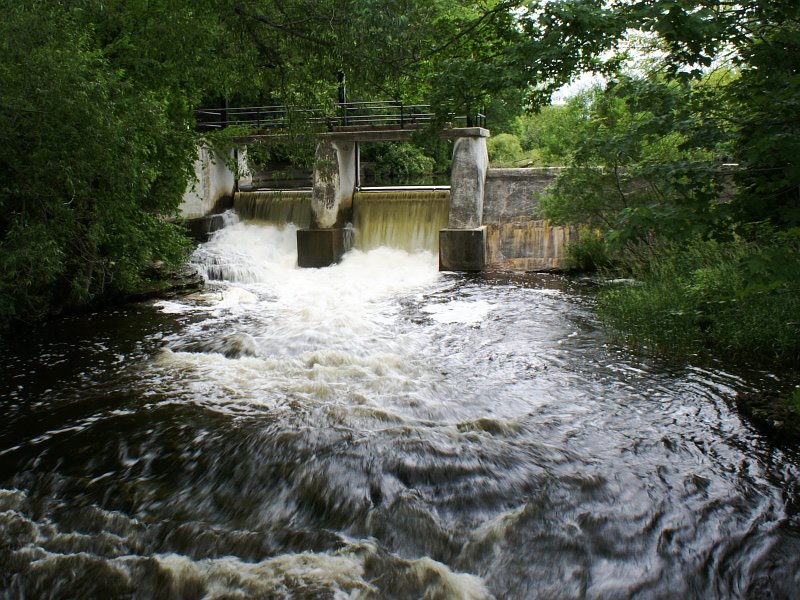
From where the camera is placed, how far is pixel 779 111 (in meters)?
5.66

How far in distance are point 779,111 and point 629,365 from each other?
3769 millimetres

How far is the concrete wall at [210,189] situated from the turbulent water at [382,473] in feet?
27.3

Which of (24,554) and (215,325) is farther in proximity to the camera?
(215,325)

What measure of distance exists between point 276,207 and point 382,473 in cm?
1447

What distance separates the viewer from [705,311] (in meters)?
9.12

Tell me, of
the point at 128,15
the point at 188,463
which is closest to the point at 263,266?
the point at 128,15

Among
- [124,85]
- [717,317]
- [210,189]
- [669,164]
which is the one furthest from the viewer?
[210,189]

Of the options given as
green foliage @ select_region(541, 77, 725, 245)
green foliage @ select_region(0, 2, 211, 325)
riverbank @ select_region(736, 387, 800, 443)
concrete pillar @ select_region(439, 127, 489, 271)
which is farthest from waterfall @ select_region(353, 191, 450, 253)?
riverbank @ select_region(736, 387, 800, 443)

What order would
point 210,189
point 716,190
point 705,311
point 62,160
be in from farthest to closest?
point 210,189
point 705,311
point 62,160
point 716,190

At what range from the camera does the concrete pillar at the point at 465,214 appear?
16359mm

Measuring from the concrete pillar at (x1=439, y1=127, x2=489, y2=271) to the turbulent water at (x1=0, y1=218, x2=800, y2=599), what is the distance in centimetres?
614

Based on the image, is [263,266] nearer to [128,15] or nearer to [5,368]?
[128,15]

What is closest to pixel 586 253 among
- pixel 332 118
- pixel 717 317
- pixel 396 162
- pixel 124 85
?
pixel 717 317

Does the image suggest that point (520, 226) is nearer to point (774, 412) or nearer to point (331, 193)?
point (331, 193)
